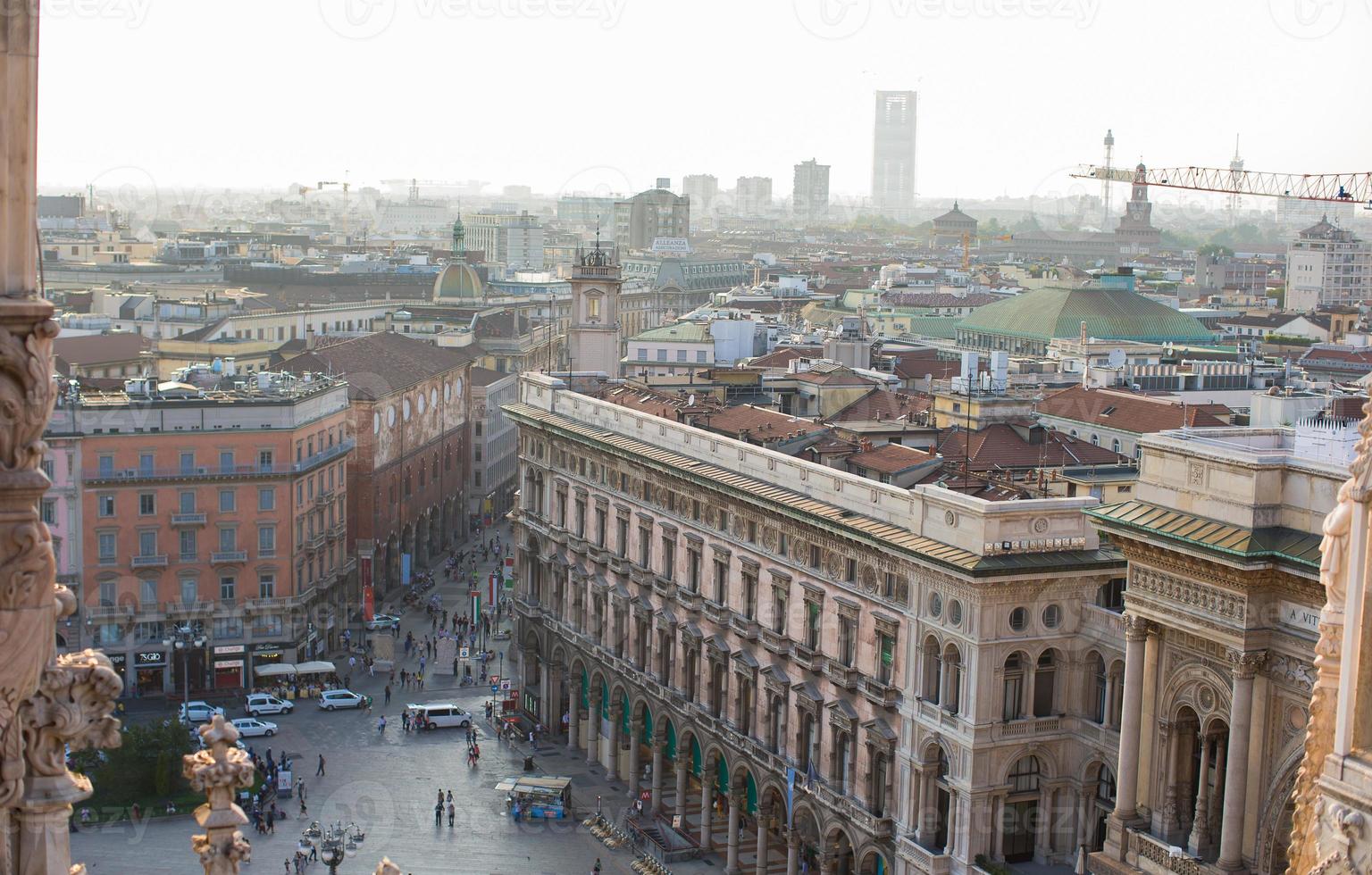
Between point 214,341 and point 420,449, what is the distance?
18586 millimetres

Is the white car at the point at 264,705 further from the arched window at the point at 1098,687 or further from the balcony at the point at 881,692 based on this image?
the arched window at the point at 1098,687

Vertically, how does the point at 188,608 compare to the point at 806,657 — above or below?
below

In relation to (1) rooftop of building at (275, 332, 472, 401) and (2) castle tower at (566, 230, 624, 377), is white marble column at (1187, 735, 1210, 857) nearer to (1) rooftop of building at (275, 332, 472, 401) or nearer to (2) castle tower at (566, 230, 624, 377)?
(2) castle tower at (566, 230, 624, 377)

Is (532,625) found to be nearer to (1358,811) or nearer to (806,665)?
(806,665)

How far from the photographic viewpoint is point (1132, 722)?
38.2m

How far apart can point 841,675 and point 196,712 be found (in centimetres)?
2950

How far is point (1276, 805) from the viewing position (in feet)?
114

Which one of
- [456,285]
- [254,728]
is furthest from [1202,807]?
[456,285]

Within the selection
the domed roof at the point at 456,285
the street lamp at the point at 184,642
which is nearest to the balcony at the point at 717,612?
the street lamp at the point at 184,642

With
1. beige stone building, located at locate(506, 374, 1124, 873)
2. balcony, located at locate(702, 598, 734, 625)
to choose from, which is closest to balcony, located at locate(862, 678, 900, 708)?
beige stone building, located at locate(506, 374, 1124, 873)

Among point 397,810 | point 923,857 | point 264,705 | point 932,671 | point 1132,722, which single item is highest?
point 1132,722

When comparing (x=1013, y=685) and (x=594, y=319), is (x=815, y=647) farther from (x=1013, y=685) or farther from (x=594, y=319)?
(x=594, y=319)

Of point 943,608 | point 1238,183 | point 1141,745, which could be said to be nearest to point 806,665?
point 943,608

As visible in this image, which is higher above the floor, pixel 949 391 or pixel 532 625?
pixel 949 391
